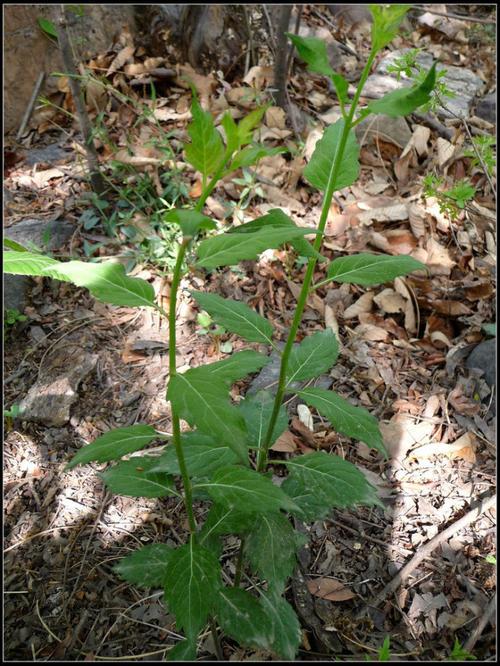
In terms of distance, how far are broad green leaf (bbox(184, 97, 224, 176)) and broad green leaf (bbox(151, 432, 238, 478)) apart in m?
0.86

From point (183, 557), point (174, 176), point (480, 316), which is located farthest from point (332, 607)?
point (174, 176)

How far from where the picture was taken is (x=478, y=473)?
7.73ft

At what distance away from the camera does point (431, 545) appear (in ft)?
6.83

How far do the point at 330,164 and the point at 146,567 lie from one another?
135 centimetres

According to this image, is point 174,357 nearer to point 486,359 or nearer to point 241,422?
point 241,422

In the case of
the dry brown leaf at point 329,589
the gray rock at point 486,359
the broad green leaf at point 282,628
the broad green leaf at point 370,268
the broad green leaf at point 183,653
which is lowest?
the dry brown leaf at point 329,589

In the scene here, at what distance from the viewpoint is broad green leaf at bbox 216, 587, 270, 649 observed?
1.48 meters

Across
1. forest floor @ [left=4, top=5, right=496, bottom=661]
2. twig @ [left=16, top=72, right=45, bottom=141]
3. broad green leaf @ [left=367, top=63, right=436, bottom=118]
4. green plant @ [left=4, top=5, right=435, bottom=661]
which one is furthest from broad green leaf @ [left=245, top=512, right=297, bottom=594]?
twig @ [left=16, top=72, right=45, bottom=141]

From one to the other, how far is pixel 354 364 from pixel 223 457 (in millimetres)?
1399

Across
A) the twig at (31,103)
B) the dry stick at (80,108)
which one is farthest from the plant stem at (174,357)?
the twig at (31,103)

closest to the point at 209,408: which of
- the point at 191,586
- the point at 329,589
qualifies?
Result: the point at 191,586

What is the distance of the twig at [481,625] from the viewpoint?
1824 millimetres

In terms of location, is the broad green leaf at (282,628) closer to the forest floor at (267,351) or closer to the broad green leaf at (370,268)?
the forest floor at (267,351)

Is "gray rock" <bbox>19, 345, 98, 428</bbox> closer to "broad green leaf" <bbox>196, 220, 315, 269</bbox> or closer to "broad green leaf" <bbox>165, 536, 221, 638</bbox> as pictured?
"broad green leaf" <bbox>165, 536, 221, 638</bbox>
